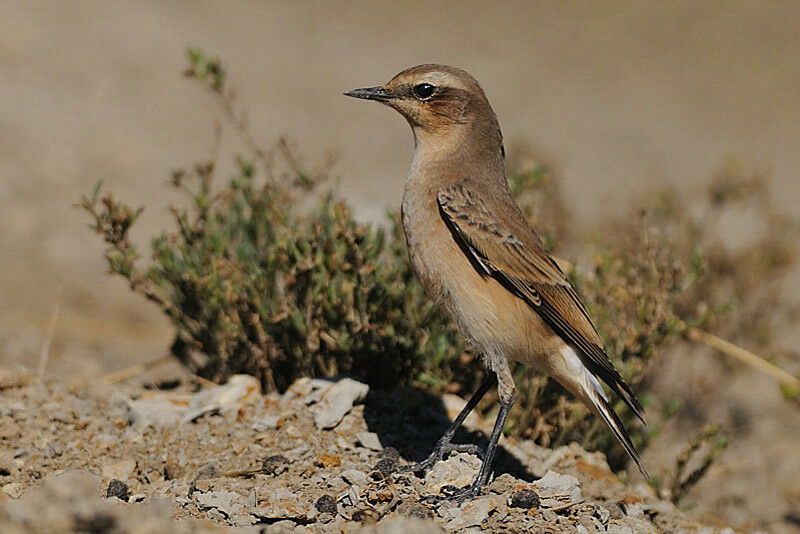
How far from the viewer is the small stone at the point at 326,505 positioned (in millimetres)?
4367

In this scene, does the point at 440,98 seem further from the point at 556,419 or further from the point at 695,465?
the point at 695,465

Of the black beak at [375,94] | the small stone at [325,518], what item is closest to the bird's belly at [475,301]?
the black beak at [375,94]

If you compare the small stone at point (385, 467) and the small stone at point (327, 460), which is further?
the small stone at point (327, 460)

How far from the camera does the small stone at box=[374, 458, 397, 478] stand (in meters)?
4.88

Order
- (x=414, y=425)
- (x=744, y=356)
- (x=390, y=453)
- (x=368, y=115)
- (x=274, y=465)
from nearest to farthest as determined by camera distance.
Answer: (x=274, y=465) → (x=390, y=453) → (x=414, y=425) → (x=744, y=356) → (x=368, y=115)

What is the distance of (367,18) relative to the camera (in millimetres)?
24969

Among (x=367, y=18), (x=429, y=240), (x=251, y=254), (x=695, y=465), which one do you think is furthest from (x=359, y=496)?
(x=367, y=18)

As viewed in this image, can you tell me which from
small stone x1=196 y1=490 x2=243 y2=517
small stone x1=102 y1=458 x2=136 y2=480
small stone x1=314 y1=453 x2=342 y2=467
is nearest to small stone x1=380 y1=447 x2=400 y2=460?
small stone x1=314 y1=453 x2=342 y2=467

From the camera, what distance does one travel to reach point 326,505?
4391mm

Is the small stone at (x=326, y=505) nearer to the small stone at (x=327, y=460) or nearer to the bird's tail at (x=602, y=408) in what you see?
the small stone at (x=327, y=460)

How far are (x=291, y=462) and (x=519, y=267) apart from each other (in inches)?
67.0

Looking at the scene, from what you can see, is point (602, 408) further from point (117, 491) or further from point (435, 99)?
point (117, 491)

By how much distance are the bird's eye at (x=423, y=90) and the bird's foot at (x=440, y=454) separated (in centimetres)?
211

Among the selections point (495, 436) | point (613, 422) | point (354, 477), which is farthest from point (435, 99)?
point (354, 477)
